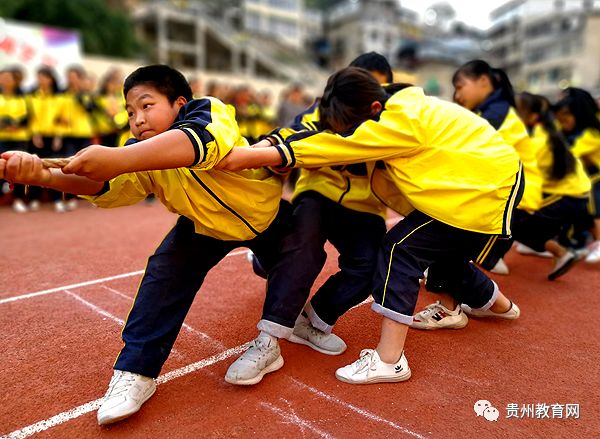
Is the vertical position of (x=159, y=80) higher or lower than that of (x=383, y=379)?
higher

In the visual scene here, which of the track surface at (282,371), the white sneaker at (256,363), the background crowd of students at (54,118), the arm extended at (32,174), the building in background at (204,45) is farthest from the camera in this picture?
the building in background at (204,45)

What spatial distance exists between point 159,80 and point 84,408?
1418mm

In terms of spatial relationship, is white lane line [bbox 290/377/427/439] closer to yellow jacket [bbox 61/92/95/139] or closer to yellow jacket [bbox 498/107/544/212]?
yellow jacket [bbox 498/107/544/212]

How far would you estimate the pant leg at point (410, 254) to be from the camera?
2.28 m

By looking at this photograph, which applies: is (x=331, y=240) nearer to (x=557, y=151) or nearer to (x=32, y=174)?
(x=32, y=174)

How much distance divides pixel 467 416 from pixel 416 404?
0.21m

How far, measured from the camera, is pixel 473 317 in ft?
10.0

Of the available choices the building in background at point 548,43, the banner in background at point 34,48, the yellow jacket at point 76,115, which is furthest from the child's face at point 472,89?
the building in background at point 548,43

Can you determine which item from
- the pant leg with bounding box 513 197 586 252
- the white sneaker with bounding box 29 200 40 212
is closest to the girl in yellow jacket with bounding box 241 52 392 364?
the pant leg with bounding box 513 197 586 252

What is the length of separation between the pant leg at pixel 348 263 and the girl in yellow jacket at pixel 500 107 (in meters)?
1.31

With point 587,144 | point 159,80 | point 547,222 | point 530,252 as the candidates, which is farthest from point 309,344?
point 587,144

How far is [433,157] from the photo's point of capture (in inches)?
90.2

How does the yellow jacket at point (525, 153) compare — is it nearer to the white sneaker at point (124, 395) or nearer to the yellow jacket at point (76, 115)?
the white sneaker at point (124, 395)

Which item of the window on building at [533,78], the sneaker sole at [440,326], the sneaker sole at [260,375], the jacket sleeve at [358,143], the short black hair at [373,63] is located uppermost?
the window on building at [533,78]
